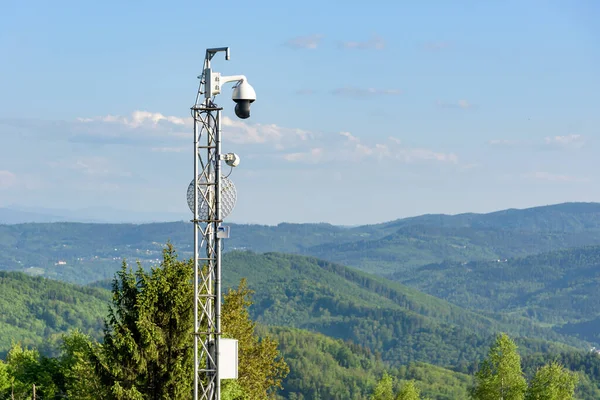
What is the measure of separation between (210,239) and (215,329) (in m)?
2.33

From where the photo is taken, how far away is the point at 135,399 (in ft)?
99.7

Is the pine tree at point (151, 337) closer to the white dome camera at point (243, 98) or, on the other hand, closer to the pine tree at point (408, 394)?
the white dome camera at point (243, 98)

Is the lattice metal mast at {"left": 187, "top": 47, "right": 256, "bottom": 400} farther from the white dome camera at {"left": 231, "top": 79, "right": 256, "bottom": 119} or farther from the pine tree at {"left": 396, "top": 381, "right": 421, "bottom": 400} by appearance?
the pine tree at {"left": 396, "top": 381, "right": 421, "bottom": 400}

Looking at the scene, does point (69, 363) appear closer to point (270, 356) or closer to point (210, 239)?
point (270, 356)

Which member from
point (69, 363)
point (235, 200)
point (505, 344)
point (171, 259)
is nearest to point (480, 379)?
point (505, 344)

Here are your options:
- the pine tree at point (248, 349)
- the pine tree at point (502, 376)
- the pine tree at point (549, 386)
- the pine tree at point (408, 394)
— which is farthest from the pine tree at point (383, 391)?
the pine tree at point (248, 349)

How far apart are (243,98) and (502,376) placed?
40.1 metres

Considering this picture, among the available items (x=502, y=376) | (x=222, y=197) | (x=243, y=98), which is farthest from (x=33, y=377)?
(x=243, y=98)

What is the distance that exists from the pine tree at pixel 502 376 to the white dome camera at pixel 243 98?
129ft

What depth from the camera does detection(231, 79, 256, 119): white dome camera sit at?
78.0ft

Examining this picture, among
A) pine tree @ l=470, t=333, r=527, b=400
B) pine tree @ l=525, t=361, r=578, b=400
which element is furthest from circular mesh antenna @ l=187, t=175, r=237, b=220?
pine tree @ l=525, t=361, r=578, b=400

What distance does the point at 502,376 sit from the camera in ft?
193

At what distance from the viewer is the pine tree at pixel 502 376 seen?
58.6m

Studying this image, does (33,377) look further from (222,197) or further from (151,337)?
(222,197)
